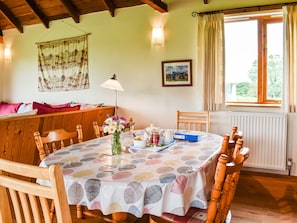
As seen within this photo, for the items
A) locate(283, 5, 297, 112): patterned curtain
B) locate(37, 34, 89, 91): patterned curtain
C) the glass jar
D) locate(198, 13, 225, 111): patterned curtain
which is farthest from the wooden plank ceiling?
the glass jar

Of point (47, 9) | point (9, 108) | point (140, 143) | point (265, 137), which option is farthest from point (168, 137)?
point (9, 108)

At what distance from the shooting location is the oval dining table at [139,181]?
4.99 ft

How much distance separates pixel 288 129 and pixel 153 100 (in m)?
1.90

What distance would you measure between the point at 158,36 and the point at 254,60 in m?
1.38

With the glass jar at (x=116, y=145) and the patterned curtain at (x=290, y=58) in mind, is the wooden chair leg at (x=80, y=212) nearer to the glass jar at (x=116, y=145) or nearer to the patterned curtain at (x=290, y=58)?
the glass jar at (x=116, y=145)

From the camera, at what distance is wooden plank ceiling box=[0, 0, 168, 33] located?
4512 mm

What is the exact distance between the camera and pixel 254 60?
3.73m

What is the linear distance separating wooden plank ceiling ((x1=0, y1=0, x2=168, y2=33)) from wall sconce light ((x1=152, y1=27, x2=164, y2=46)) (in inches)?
10.3

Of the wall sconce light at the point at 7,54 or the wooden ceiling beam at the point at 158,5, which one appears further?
the wall sconce light at the point at 7,54

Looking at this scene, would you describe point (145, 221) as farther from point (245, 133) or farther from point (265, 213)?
point (245, 133)

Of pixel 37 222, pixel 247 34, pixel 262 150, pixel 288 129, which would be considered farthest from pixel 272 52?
pixel 37 222

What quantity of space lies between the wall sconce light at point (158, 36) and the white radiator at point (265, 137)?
1.50 metres

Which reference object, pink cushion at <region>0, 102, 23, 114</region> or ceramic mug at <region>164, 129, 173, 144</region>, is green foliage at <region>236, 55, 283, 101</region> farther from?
pink cushion at <region>0, 102, 23, 114</region>

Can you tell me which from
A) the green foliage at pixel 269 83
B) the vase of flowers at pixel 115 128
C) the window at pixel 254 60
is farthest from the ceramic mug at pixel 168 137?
the green foliage at pixel 269 83
